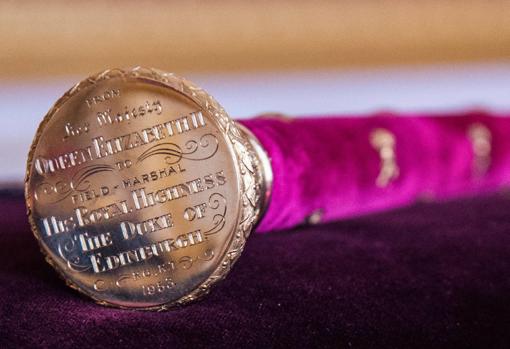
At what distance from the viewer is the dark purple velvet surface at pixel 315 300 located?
0.51 metres

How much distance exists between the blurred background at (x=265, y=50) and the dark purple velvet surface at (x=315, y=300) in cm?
136

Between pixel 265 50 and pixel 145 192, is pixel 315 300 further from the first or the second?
pixel 265 50

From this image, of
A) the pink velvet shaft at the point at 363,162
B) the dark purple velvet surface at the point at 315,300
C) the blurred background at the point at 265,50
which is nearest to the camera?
the dark purple velvet surface at the point at 315,300

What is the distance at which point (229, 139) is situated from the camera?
21.2 inches

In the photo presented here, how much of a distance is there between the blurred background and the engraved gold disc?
1.52m

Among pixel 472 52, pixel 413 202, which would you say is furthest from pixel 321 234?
pixel 472 52

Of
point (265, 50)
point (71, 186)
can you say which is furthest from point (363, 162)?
point (265, 50)

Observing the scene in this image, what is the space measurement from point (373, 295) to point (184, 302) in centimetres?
17

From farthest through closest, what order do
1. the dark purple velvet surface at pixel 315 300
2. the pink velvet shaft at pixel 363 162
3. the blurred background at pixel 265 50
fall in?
the blurred background at pixel 265 50 → the pink velvet shaft at pixel 363 162 → the dark purple velvet surface at pixel 315 300

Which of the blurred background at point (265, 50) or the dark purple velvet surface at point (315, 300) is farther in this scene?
the blurred background at point (265, 50)

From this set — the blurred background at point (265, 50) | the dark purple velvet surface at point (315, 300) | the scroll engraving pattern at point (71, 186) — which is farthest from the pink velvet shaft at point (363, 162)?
the blurred background at point (265, 50)

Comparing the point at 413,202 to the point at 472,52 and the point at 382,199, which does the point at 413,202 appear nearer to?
the point at 382,199

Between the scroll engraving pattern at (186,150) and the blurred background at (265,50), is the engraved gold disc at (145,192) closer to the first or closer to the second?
the scroll engraving pattern at (186,150)

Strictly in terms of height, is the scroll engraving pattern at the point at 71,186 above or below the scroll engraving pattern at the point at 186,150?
below
